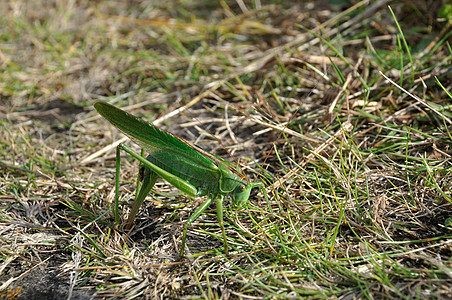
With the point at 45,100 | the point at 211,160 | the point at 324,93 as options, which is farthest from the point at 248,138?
the point at 45,100

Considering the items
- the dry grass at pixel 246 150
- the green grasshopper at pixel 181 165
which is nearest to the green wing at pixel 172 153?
the green grasshopper at pixel 181 165

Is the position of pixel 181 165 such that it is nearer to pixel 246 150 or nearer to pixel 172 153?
pixel 172 153

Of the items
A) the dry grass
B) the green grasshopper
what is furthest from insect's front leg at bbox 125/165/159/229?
the dry grass

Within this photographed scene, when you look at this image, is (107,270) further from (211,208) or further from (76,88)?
(76,88)

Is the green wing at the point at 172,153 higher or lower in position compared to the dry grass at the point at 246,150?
higher

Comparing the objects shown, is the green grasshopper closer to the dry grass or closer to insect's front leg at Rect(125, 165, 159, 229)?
insect's front leg at Rect(125, 165, 159, 229)

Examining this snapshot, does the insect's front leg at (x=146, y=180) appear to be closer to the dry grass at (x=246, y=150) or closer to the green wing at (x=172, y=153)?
the green wing at (x=172, y=153)
